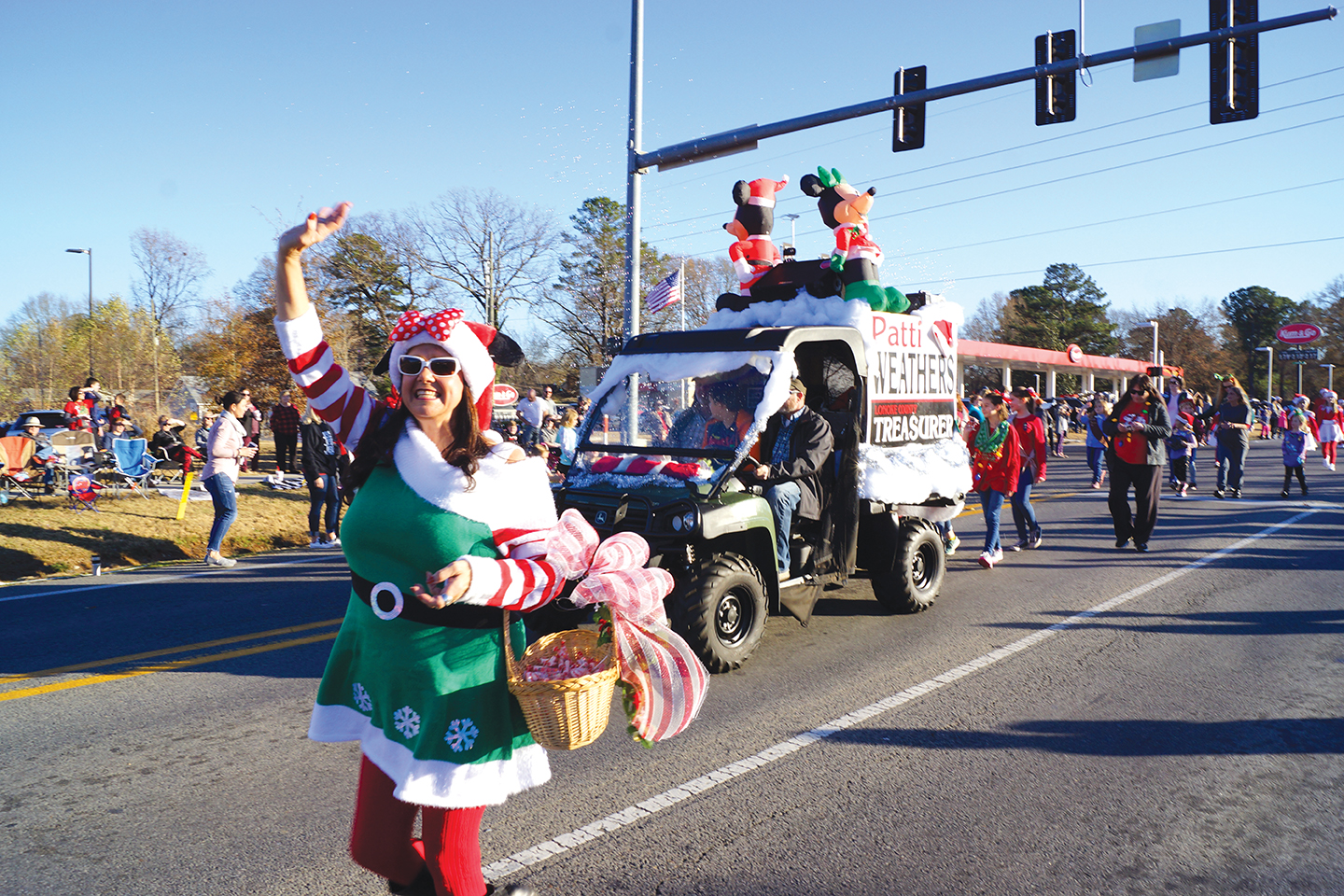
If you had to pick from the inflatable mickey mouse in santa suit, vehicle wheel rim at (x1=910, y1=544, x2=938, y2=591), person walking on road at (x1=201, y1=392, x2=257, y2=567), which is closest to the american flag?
the inflatable mickey mouse in santa suit

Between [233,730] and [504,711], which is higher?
[504,711]

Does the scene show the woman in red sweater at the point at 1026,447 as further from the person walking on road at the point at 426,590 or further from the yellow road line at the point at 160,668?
the person walking on road at the point at 426,590

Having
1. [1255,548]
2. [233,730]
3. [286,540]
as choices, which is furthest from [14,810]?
[1255,548]

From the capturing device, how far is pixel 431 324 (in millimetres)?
2498

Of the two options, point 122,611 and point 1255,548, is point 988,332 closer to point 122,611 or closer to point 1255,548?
point 1255,548

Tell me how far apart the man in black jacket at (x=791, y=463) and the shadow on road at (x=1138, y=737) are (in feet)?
→ 6.24

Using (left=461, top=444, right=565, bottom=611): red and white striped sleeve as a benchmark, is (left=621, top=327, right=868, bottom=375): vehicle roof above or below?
above

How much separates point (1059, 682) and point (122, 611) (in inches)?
295

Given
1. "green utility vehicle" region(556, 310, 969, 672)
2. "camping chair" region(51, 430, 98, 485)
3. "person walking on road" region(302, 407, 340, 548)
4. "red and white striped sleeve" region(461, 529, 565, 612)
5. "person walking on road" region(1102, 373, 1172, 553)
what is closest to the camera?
"red and white striped sleeve" region(461, 529, 565, 612)

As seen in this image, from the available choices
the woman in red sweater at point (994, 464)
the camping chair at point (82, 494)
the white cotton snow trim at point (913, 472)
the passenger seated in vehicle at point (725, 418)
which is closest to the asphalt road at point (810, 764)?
the white cotton snow trim at point (913, 472)

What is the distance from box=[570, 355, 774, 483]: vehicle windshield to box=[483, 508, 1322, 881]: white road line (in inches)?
75.7

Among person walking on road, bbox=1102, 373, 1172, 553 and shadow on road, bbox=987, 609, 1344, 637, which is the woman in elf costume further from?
person walking on road, bbox=1102, 373, 1172, 553

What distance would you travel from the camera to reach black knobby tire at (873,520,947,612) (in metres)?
7.60

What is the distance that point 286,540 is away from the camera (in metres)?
12.8
